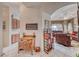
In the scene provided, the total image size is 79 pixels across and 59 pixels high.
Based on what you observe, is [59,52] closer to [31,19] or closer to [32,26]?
[32,26]

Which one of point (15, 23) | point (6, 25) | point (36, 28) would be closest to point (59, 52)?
point (36, 28)

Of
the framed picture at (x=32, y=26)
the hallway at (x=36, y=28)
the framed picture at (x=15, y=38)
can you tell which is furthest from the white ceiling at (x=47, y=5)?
the framed picture at (x=15, y=38)

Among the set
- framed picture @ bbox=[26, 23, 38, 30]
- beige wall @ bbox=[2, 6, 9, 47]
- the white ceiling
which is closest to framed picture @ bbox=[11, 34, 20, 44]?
beige wall @ bbox=[2, 6, 9, 47]

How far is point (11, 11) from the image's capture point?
12.2 feet

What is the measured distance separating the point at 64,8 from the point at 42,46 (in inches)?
30.7

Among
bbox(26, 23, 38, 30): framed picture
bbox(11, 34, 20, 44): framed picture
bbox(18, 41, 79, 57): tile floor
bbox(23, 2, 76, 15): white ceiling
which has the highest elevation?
bbox(23, 2, 76, 15): white ceiling

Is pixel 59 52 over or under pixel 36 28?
under

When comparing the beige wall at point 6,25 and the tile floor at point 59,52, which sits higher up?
the beige wall at point 6,25

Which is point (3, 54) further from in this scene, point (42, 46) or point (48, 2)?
point (48, 2)

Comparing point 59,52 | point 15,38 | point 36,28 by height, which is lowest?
point 59,52

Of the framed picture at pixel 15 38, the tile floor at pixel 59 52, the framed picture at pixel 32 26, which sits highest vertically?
the framed picture at pixel 32 26

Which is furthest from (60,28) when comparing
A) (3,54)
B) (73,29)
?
(3,54)

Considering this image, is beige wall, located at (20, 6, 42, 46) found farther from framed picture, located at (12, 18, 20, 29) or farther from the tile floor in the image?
the tile floor

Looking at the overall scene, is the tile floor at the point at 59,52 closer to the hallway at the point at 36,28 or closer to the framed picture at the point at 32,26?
the hallway at the point at 36,28
